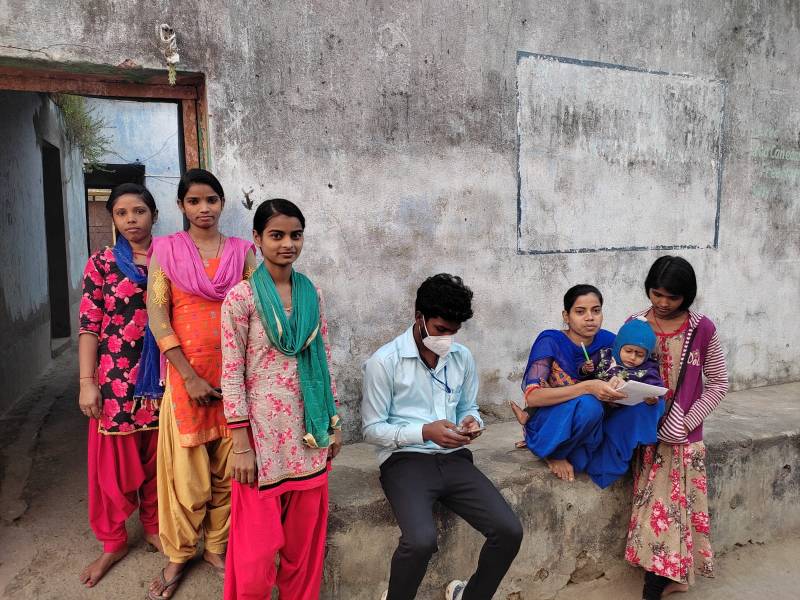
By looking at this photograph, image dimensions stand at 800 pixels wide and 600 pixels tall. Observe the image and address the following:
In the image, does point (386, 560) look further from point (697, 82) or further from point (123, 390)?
point (697, 82)

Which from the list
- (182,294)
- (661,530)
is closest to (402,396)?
(182,294)

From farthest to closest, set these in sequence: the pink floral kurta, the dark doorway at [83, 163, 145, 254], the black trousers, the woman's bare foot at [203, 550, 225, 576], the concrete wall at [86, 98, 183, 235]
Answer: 1. the dark doorway at [83, 163, 145, 254]
2. the concrete wall at [86, 98, 183, 235]
3. the woman's bare foot at [203, 550, 225, 576]
4. the black trousers
5. the pink floral kurta

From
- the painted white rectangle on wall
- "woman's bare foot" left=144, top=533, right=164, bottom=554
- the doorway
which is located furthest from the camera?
the painted white rectangle on wall

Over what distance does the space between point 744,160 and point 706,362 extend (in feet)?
8.06

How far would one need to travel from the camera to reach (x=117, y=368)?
2482 millimetres

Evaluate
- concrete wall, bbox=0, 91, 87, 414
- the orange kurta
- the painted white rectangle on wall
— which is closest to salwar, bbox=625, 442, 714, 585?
the painted white rectangle on wall

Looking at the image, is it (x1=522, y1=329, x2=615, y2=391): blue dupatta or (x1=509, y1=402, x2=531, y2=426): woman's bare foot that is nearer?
(x1=522, y1=329, x2=615, y2=391): blue dupatta

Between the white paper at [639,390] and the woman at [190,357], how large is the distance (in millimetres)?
1630

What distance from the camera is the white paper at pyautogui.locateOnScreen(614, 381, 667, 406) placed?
251 centimetres

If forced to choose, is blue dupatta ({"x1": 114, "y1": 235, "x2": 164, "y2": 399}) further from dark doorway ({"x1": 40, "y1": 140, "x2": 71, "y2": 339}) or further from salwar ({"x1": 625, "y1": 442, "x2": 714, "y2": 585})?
dark doorway ({"x1": 40, "y1": 140, "x2": 71, "y2": 339})

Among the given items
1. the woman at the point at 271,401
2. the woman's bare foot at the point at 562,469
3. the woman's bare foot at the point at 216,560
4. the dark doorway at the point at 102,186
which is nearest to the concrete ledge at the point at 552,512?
the woman's bare foot at the point at 562,469

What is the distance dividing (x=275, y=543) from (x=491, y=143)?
8.49 feet

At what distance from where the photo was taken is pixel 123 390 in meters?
2.48

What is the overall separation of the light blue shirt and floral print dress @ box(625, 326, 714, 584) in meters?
0.97
